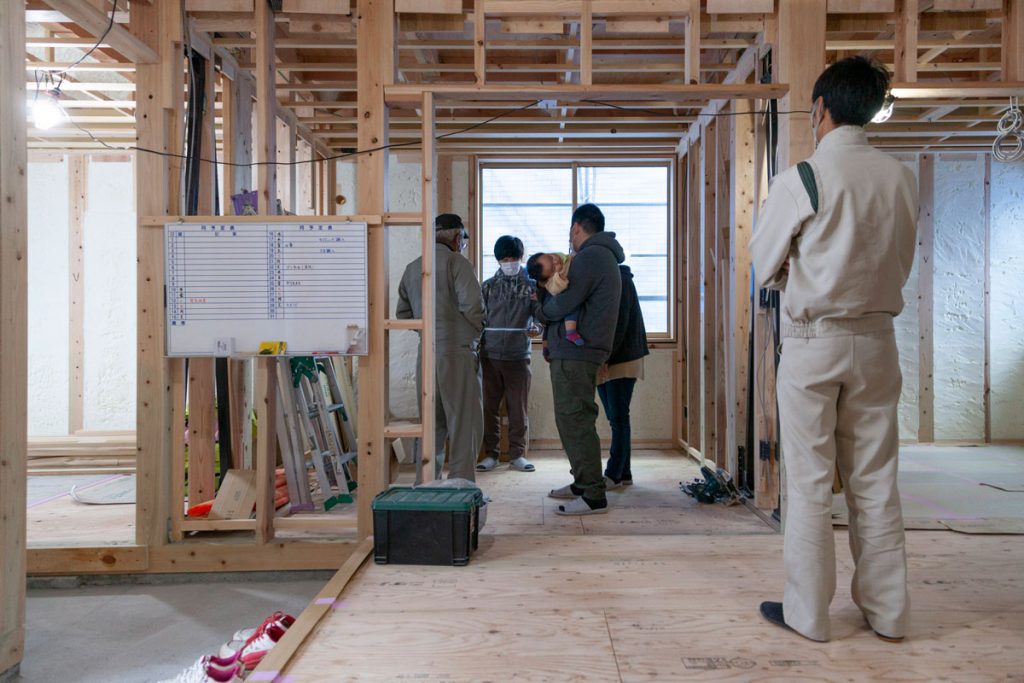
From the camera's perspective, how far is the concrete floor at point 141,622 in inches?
108

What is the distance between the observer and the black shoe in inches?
93.1

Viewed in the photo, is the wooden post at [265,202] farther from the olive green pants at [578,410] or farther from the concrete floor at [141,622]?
the olive green pants at [578,410]

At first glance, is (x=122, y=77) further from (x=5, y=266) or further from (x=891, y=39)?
(x=891, y=39)

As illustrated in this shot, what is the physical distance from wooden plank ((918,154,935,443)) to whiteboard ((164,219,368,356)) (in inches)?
225

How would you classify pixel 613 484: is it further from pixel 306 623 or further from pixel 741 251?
pixel 306 623

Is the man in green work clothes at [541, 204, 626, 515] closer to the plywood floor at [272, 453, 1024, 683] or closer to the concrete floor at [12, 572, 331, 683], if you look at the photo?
the plywood floor at [272, 453, 1024, 683]

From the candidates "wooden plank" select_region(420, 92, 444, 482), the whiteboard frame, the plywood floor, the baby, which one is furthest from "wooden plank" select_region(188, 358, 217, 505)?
the baby

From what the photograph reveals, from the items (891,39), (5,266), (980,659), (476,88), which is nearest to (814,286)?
(980,659)

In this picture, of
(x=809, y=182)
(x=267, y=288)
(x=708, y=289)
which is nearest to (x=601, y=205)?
(x=708, y=289)

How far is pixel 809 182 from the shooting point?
7.02ft

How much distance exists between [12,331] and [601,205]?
5.20 m

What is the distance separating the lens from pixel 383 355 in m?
3.65

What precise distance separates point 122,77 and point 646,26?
14.2ft

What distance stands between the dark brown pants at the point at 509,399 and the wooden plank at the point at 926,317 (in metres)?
3.91
